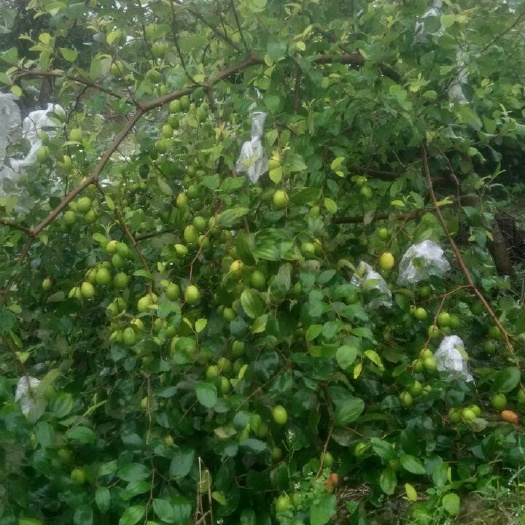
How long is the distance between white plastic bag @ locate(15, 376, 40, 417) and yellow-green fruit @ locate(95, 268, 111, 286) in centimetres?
29

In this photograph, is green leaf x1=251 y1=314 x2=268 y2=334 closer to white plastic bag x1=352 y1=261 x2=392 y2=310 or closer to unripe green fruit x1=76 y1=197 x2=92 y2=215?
white plastic bag x1=352 y1=261 x2=392 y2=310

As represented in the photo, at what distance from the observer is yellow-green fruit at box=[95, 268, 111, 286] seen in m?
1.90

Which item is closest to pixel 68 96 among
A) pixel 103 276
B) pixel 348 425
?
pixel 103 276

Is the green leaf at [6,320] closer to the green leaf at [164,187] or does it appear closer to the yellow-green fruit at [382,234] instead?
the green leaf at [164,187]

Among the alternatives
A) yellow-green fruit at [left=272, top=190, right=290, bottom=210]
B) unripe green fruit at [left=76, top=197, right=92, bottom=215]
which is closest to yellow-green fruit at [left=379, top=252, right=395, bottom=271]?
yellow-green fruit at [left=272, top=190, right=290, bottom=210]

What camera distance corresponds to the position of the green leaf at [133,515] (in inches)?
61.1

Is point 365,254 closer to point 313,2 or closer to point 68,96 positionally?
point 313,2

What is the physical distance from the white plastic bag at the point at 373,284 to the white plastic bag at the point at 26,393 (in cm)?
85

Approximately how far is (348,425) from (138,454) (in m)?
0.52

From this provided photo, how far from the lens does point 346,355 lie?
63.7 inches

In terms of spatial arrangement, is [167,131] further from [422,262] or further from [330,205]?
[422,262]

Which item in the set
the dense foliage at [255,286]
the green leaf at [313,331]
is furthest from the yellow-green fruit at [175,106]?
the green leaf at [313,331]

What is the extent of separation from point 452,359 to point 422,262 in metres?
0.28

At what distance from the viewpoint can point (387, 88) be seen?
2.16 m
